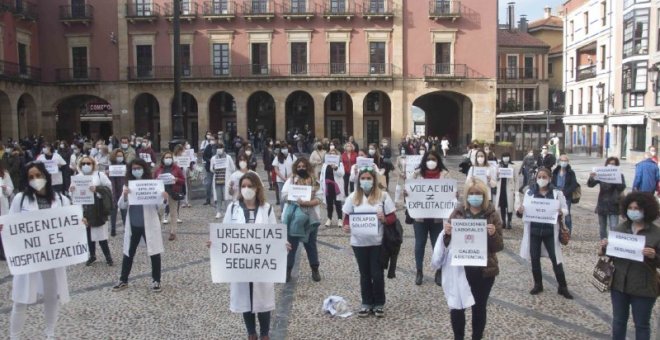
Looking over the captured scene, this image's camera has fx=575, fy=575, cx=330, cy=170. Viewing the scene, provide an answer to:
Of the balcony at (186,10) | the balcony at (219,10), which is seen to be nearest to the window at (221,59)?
the balcony at (219,10)

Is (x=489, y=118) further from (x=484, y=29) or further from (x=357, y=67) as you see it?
(x=357, y=67)

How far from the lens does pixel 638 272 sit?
493cm

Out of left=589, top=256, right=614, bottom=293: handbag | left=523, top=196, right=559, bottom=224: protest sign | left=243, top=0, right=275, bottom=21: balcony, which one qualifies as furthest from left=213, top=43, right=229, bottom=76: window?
left=589, top=256, right=614, bottom=293: handbag

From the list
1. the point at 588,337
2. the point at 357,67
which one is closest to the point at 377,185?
the point at 588,337

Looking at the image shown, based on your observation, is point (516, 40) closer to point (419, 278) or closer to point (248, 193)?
point (419, 278)

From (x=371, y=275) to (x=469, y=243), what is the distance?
1654 mm

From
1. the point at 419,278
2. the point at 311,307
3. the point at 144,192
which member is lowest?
the point at 311,307

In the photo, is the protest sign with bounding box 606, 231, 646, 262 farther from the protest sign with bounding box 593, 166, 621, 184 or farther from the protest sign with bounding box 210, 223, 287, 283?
the protest sign with bounding box 593, 166, 621, 184

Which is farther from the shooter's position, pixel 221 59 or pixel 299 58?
pixel 221 59

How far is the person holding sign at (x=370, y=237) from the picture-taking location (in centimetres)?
629

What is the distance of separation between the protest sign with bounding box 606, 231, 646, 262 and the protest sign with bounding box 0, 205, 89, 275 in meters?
4.99

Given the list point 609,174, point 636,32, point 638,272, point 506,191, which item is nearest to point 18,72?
point 506,191

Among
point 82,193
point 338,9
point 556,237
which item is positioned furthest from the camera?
point 338,9

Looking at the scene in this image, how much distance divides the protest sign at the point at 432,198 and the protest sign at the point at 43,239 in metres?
4.06
